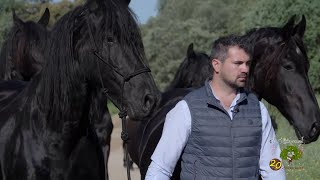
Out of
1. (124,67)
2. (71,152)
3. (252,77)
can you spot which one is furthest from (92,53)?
(252,77)

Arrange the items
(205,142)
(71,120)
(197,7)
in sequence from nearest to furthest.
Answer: (205,142) → (71,120) → (197,7)

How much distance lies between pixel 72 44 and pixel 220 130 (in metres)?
1.35

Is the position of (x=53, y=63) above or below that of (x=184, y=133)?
above

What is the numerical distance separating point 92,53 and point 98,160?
81 centimetres

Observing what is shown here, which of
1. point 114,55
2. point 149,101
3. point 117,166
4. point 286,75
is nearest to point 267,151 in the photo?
point 149,101

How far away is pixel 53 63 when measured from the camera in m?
4.55

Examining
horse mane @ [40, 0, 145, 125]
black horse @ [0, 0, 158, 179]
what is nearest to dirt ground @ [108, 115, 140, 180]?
black horse @ [0, 0, 158, 179]

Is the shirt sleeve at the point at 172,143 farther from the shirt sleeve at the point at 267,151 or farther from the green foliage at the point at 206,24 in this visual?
the green foliage at the point at 206,24

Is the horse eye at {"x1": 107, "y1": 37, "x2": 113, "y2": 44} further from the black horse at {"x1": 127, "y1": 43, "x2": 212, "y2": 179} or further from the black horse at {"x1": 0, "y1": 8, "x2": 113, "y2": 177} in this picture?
the black horse at {"x1": 0, "y1": 8, "x2": 113, "y2": 177}

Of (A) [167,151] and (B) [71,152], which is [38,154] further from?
(A) [167,151]

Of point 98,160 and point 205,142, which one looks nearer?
point 205,142

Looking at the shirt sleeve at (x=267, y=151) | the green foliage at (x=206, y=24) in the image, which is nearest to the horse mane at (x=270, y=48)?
the shirt sleeve at (x=267, y=151)

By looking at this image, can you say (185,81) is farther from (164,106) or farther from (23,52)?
(23,52)

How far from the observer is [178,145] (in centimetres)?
369
